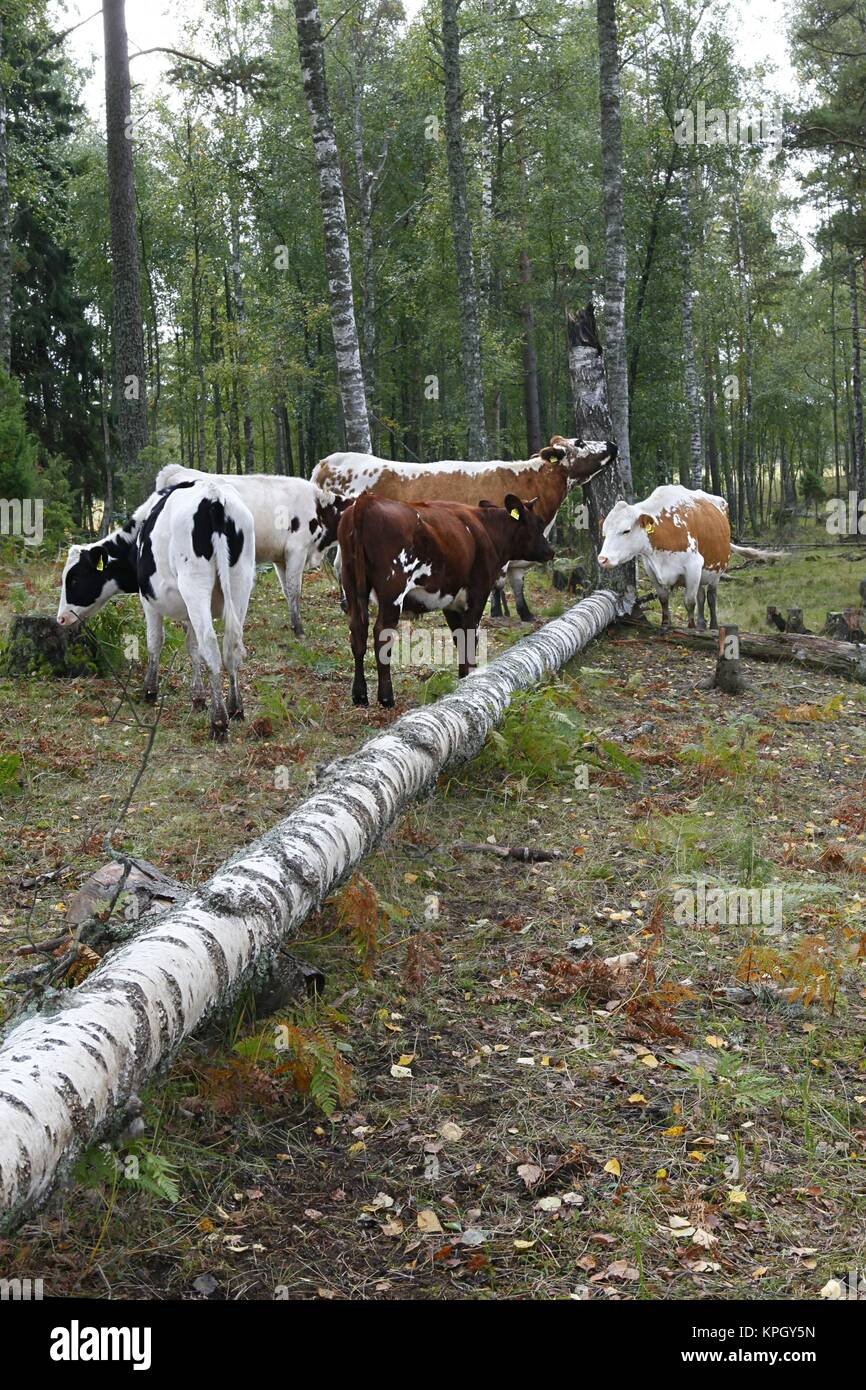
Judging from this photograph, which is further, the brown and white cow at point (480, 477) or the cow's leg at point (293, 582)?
the brown and white cow at point (480, 477)

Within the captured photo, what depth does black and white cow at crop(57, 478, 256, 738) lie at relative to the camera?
8.72 meters

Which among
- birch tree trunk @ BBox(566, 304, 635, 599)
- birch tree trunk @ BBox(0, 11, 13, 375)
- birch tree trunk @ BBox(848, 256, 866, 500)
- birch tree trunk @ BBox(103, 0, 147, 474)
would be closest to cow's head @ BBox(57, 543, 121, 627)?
birch tree trunk @ BBox(103, 0, 147, 474)

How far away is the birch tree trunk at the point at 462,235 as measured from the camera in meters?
18.8

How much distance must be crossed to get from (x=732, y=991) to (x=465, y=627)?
19.8ft

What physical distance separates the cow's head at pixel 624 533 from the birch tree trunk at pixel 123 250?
6.40 meters

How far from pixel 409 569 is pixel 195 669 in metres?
2.01

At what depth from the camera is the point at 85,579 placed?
1009cm

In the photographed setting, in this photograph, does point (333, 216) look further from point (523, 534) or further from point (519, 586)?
point (523, 534)

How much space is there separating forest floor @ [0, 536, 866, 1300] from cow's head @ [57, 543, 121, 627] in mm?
1190

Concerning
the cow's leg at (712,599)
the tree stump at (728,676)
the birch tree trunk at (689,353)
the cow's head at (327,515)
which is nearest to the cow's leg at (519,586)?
the cow's head at (327,515)

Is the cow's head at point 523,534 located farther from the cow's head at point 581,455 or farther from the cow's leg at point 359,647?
the cow's head at point 581,455

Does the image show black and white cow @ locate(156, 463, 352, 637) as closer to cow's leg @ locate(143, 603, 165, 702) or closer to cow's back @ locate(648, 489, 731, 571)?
cow's leg @ locate(143, 603, 165, 702)
